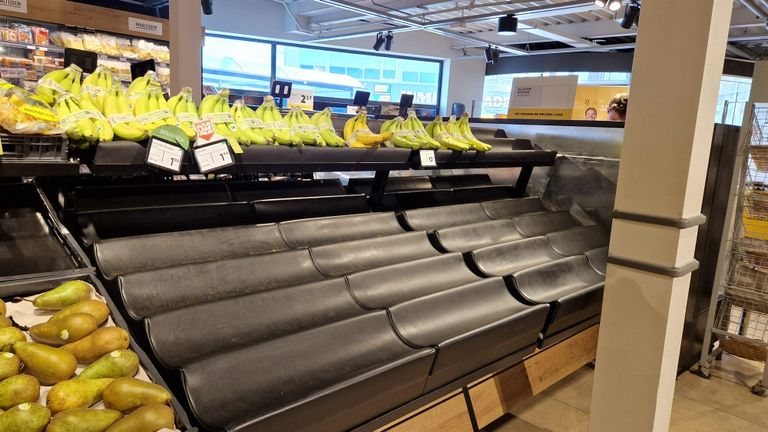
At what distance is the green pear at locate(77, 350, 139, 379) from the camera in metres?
1.14

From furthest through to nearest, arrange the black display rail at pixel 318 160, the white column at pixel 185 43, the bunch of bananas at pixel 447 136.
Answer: the white column at pixel 185 43 → the bunch of bananas at pixel 447 136 → the black display rail at pixel 318 160

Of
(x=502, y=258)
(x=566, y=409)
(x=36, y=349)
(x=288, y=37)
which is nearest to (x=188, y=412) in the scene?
(x=36, y=349)

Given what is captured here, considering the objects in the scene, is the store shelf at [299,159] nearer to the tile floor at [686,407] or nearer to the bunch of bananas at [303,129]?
the bunch of bananas at [303,129]

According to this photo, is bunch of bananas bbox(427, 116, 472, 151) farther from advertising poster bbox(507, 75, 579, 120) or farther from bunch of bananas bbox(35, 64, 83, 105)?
bunch of bananas bbox(35, 64, 83, 105)

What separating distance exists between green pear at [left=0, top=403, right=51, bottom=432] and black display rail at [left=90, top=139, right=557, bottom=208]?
864 mm

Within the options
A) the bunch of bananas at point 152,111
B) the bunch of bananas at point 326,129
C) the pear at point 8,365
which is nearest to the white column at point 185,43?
the bunch of bananas at point 326,129

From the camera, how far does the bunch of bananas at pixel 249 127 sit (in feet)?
6.66

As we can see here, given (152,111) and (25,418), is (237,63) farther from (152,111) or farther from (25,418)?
Answer: (25,418)

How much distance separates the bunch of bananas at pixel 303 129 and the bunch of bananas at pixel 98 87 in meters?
0.69

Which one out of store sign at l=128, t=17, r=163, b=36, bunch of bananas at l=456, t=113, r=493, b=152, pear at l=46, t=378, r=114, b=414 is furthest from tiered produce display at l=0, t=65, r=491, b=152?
store sign at l=128, t=17, r=163, b=36

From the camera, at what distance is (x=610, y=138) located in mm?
3547

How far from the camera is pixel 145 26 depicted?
5301 mm

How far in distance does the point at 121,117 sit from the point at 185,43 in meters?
4.02

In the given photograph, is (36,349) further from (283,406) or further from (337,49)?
(337,49)
